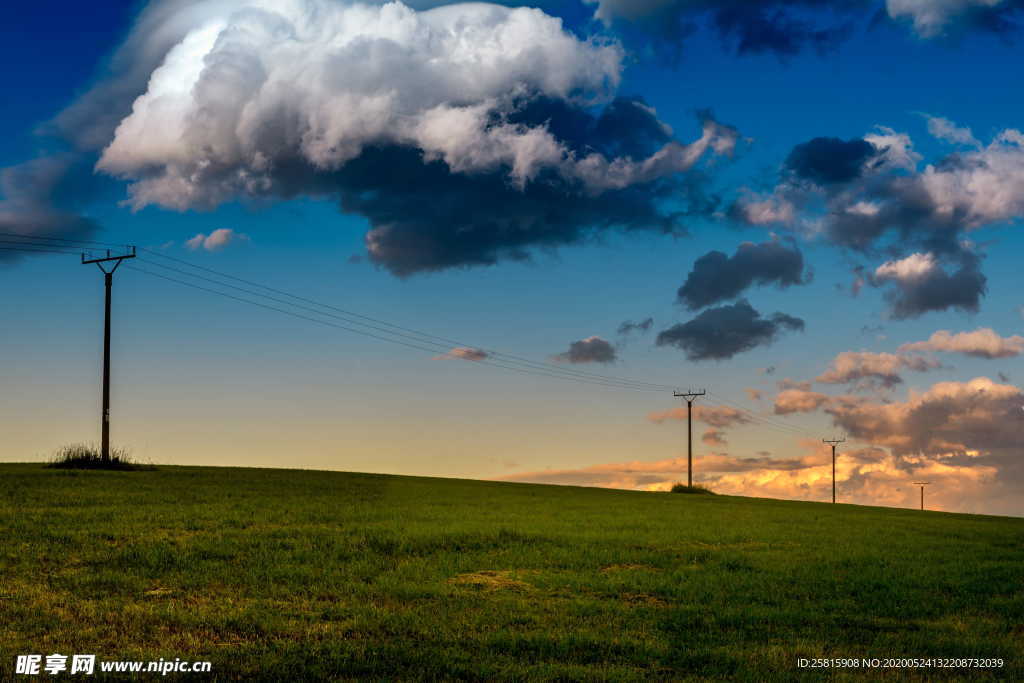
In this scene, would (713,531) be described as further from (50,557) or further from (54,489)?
(54,489)

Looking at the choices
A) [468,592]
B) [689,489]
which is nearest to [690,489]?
[689,489]

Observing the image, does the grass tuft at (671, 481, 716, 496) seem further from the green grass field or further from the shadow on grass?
the green grass field

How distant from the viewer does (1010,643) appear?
15602 millimetres

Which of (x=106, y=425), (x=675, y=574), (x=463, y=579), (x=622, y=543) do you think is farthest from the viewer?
(x=106, y=425)

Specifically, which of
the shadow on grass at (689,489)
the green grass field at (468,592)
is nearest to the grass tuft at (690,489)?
the shadow on grass at (689,489)

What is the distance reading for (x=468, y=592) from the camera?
1844 cm

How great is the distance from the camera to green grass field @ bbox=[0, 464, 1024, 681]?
1355 cm

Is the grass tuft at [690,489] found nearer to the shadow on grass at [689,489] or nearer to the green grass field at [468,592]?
the shadow on grass at [689,489]

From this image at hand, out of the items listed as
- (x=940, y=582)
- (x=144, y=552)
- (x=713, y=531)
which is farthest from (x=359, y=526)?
(x=940, y=582)

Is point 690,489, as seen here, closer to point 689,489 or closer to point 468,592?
point 689,489

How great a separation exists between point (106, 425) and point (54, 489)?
17.0 meters

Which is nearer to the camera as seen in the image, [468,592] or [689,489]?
[468,592]

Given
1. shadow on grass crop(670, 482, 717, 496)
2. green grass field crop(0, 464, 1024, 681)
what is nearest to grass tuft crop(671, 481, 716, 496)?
shadow on grass crop(670, 482, 717, 496)

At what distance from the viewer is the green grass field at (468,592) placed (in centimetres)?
1355
